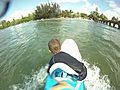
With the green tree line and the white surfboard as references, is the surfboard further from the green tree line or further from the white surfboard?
the green tree line

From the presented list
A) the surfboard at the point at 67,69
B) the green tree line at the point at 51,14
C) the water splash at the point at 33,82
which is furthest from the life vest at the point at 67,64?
the green tree line at the point at 51,14

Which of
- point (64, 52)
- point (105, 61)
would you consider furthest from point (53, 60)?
point (105, 61)

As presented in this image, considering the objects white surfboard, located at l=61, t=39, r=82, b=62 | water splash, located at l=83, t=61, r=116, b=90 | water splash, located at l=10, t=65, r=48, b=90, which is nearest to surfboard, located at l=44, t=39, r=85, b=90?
white surfboard, located at l=61, t=39, r=82, b=62

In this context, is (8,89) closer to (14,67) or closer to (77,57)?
(14,67)

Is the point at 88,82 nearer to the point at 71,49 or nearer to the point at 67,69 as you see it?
the point at 71,49

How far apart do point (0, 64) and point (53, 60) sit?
815 cm

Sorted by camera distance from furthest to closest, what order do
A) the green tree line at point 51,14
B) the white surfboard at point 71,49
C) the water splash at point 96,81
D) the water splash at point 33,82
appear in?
the green tree line at point 51,14, the water splash at point 33,82, the water splash at point 96,81, the white surfboard at point 71,49

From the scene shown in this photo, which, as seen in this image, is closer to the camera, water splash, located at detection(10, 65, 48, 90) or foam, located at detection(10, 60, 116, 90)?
foam, located at detection(10, 60, 116, 90)

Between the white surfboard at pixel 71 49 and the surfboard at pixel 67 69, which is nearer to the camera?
the surfboard at pixel 67 69

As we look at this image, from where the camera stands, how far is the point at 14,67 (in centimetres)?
1012

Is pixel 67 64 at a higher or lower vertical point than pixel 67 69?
higher

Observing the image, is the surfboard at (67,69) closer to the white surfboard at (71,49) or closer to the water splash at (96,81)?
the white surfboard at (71,49)

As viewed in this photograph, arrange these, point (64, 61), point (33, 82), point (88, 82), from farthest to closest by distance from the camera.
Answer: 1. point (33, 82)
2. point (88, 82)
3. point (64, 61)

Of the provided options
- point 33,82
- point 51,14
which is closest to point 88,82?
point 33,82
